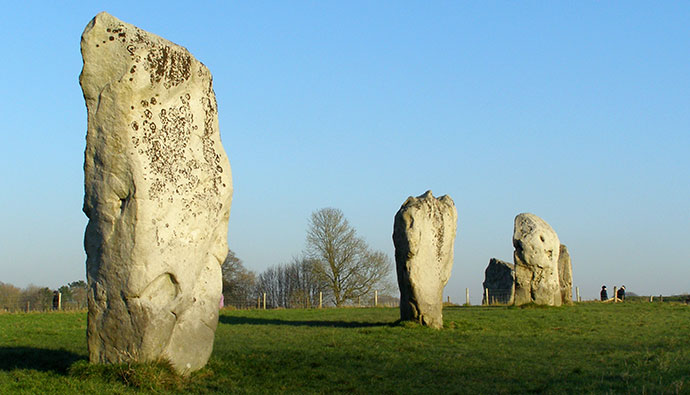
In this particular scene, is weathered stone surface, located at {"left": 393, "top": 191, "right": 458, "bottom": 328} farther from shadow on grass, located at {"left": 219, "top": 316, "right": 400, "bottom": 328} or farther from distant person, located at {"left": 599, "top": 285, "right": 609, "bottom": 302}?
distant person, located at {"left": 599, "top": 285, "right": 609, "bottom": 302}

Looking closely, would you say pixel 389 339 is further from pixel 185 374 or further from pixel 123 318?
pixel 123 318

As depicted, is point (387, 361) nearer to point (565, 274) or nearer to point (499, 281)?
point (565, 274)

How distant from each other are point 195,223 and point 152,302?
142 cm

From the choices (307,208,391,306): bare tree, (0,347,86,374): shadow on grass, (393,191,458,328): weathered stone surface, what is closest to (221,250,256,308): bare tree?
(307,208,391,306): bare tree

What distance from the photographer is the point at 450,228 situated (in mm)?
19953

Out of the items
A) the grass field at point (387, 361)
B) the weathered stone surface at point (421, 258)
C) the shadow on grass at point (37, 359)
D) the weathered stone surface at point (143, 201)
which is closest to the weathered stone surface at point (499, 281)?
the grass field at point (387, 361)

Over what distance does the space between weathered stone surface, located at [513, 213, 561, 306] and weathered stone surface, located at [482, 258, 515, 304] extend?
7.69 meters

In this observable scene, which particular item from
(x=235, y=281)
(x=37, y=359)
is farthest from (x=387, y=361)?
(x=235, y=281)

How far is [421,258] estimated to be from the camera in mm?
18656

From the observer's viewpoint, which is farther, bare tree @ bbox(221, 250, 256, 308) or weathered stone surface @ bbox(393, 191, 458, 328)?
bare tree @ bbox(221, 250, 256, 308)

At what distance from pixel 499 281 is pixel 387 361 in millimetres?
31179

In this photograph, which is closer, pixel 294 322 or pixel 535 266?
pixel 294 322

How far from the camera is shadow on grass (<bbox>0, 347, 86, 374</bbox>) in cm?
1106

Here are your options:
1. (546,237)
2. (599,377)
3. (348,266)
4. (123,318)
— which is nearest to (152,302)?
(123,318)
